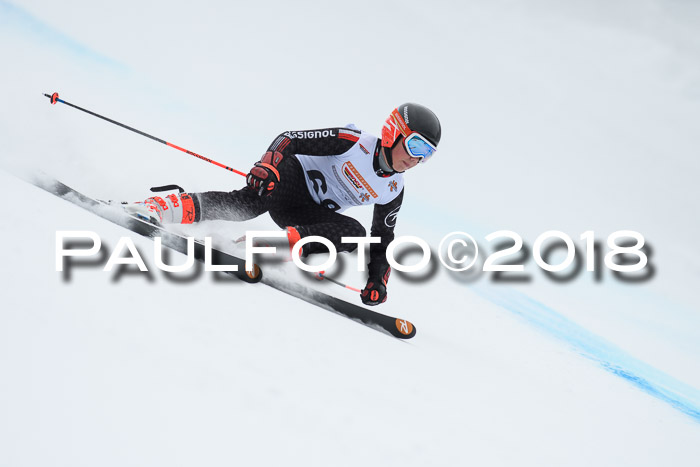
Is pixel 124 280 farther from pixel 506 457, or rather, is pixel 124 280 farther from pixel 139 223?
pixel 506 457

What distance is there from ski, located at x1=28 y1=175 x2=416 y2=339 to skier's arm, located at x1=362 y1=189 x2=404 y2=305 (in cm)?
28

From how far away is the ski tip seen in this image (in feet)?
10.7

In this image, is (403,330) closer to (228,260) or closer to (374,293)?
(374,293)

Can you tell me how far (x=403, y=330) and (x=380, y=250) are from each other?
72 centimetres

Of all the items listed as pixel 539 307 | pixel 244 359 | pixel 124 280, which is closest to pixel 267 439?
pixel 244 359

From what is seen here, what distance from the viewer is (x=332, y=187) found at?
12.9 ft

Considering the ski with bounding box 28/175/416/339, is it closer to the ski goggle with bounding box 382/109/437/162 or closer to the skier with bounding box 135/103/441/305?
the skier with bounding box 135/103/441/305

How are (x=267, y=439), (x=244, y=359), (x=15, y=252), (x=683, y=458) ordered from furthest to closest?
(x=683, y=458)
(x=15, y=252)
(x=244, y=359)
(x=267, y=439)

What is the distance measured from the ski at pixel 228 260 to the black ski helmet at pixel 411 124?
1081 mm

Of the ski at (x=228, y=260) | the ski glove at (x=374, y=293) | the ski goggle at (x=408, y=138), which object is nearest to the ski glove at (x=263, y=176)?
the ski at (x=228, y=260)

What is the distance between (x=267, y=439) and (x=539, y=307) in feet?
19.9

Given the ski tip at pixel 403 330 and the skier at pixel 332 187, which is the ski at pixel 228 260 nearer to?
the ski tip at pixel 403 330

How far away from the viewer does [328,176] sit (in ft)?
12.8

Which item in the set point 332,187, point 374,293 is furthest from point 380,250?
point 332,187
